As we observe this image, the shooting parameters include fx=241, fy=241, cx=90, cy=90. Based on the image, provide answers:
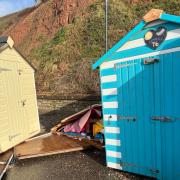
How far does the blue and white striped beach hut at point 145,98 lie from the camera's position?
467 cm

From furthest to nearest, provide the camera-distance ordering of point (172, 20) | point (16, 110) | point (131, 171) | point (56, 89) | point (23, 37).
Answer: point (23, 37), point (56, 89), point (16, 110), point (131, 171), point (172, 20)

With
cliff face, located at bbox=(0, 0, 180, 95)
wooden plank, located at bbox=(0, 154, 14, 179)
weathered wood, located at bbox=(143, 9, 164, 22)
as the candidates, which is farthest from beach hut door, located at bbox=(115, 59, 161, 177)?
cliff face, located at bbox=(0, 0, 180, 95)

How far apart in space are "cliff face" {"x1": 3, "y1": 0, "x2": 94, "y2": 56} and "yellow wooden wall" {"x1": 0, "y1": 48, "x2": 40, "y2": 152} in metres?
12.4

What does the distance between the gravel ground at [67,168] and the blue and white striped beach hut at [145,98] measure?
1.15ft

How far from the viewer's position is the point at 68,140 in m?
8.24

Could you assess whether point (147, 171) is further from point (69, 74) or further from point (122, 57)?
point (69, 74)

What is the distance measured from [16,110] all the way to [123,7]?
40.1 feet

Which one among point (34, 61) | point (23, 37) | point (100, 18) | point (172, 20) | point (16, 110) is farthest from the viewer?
point (23, 37)

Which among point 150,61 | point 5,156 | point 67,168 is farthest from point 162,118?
point 5,156

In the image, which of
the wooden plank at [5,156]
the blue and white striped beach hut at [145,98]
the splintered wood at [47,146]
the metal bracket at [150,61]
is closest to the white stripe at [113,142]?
the blue and white striped beach hut at [145,98]

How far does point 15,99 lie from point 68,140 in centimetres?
229

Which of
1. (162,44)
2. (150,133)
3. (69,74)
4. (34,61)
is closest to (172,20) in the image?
(162,44)

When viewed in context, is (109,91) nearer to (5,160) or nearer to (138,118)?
(138,118)

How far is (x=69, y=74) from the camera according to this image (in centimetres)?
1492
